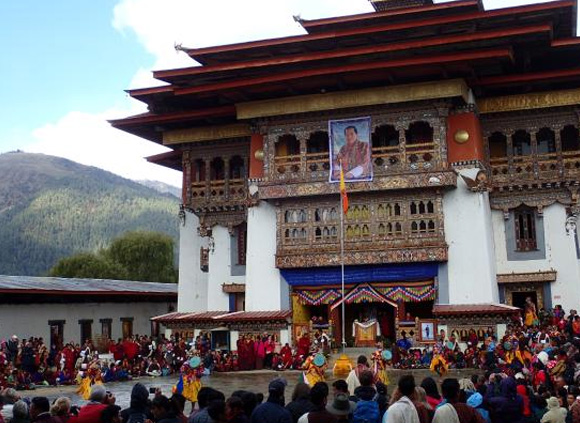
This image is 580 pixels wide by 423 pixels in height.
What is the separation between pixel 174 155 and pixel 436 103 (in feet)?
42.3

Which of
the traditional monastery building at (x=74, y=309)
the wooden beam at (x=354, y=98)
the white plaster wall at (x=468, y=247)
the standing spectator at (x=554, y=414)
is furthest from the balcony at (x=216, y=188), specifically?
the standing spectator at (x=554, y=414)

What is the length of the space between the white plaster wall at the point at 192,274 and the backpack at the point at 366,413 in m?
23.1

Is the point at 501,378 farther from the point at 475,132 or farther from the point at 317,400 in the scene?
the point at 475,132

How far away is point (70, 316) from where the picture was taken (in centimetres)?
3023

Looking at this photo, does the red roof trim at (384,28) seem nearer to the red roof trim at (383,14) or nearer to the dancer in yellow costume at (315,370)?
the red roof trim at (383,14)

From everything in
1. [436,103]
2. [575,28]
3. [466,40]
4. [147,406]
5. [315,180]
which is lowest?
[147,406]

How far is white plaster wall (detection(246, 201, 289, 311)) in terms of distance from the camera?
1033 inches

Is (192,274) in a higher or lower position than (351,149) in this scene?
lower

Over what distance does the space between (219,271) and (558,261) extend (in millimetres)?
13039

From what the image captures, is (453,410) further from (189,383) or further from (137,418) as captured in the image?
(189,383)

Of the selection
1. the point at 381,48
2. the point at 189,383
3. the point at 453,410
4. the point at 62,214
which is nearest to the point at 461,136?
the point at 381,48

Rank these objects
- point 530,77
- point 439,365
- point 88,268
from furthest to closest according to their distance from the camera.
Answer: point 88,268, point 530,77, point 439,365

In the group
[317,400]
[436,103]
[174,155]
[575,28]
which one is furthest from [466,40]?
[317,400]

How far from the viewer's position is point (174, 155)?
32344 millimetres
